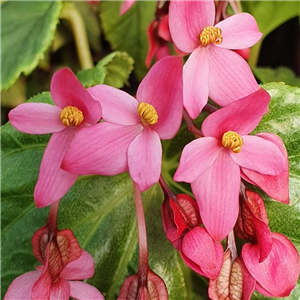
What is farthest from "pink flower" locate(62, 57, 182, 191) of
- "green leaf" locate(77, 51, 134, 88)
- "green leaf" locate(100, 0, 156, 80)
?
"green leaf" locate(100, 0, 156, 80)

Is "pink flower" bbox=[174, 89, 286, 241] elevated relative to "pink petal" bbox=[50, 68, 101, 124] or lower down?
lower down

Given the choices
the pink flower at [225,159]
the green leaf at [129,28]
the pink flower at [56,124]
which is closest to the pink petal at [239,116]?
the pink flower at [225,159]

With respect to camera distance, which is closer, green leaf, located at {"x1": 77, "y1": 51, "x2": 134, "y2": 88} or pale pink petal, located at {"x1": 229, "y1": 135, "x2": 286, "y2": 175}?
pale pink petal, located at {"x1": 229, "y1": 135, "x2": 286, "y2": 175}

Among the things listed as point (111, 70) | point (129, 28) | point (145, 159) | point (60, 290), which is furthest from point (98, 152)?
point (129, 28)

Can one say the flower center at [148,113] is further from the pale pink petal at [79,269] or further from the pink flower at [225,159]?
the pale pink petal at [79,269]

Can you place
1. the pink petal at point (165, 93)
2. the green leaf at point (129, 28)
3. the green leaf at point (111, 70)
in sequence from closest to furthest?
the pink petal at point (165, 93), the green leaf at point (111, 70), the green leaf at point (129, 28)

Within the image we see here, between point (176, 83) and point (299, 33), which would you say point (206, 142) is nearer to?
point (176, 83)

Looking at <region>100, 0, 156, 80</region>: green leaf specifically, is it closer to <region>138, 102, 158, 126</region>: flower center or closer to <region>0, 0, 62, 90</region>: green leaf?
<region>0, 0, 62, 90</region>: green leaf
